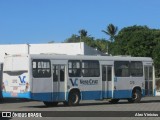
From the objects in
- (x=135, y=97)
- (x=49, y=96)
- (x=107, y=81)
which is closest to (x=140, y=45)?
(x=135, y=97)

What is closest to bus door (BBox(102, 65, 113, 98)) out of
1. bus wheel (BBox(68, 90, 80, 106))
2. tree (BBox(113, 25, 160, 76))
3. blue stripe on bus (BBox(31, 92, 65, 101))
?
bus wheel (BBox(68, 90, 80, 106))

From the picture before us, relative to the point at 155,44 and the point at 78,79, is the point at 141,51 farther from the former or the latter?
the point at 78,79

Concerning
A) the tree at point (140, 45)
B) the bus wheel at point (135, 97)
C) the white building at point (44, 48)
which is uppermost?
the tree at point (140, 45)

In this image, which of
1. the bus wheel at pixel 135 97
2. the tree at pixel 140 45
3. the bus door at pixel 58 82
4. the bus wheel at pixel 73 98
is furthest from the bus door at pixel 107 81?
the tree at pixel 140 45

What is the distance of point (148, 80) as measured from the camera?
34438 mm

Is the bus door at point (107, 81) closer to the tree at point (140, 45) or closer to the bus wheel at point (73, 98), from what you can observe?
the bus wheel at point (73, 98)

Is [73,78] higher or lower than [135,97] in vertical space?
higher

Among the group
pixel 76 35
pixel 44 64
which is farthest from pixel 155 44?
pixel 76 35

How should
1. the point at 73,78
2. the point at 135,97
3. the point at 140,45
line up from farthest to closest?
1. the point at 140,45
2. the point at 135,97
3. the point at 73,78

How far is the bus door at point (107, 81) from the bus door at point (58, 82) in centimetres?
325

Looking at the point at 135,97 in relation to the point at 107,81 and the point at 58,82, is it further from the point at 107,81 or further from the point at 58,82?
the point at 58,82

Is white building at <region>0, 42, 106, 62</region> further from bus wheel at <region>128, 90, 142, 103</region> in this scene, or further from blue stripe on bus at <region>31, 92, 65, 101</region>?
blue stripe on bus at <region>31, 92, 65, 101</region>

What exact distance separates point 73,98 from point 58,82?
1.42 m

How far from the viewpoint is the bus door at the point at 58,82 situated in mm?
28438
